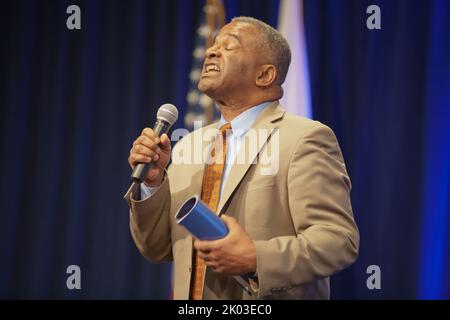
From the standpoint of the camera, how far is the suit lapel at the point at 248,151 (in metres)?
1.47

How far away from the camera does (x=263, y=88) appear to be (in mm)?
1729

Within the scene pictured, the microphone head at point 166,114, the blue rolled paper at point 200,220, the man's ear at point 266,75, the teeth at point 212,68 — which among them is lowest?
the blue rolled paper at point 200,220

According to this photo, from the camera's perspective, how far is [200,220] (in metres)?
1.13

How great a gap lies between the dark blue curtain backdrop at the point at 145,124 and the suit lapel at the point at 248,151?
3.75 feet

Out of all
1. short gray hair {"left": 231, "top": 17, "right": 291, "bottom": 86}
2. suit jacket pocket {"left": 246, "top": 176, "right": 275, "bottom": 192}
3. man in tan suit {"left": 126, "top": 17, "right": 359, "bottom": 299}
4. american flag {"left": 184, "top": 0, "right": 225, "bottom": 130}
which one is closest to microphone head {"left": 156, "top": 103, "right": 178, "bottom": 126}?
man in tan suit {"left": 126, "top": 17, "right": 359, "bottom": 299}

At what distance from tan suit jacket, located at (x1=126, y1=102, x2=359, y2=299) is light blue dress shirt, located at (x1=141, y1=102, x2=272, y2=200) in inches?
1.5

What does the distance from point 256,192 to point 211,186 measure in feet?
0.54
